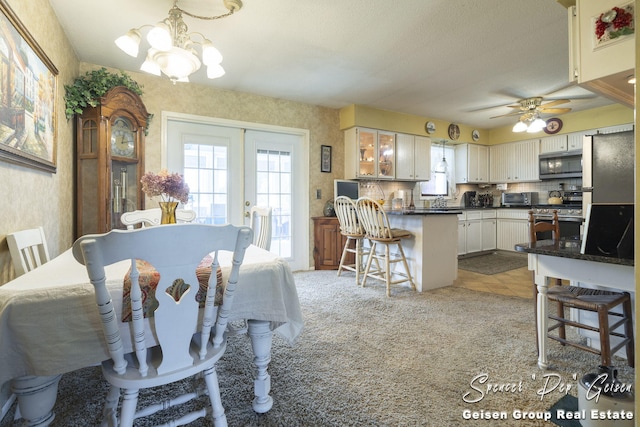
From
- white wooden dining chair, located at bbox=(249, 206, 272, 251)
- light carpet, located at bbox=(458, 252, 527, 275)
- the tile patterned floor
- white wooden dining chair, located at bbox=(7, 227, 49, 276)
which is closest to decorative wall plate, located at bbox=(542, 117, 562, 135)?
light carpet, located at bbox=(458, 252, 527, 275)

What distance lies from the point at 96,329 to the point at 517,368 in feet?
6.93

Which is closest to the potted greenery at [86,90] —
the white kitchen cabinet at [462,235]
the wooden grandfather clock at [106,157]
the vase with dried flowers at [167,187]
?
the wooden grandfather clock at [106,157]

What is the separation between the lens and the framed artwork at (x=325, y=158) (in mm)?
4629

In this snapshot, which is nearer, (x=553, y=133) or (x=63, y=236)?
(x=63, y=236)

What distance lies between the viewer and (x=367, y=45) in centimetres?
279

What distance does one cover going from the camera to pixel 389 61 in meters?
3.12

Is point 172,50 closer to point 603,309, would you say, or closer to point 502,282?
point 603,309

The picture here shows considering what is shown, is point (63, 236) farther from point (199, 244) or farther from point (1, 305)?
point (199, 244)

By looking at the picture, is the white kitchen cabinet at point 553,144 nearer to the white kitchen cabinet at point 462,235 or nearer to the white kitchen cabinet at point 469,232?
the white kitchen cabinet at point 469,232

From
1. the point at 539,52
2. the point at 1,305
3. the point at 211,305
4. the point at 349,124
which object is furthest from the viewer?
the point at 349,124

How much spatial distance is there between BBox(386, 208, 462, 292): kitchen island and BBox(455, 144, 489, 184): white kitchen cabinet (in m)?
2.85

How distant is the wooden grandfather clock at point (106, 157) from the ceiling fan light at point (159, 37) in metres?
1.51

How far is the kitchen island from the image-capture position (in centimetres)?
337

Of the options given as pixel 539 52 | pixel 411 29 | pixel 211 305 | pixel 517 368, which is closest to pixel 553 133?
pixel 539 52
